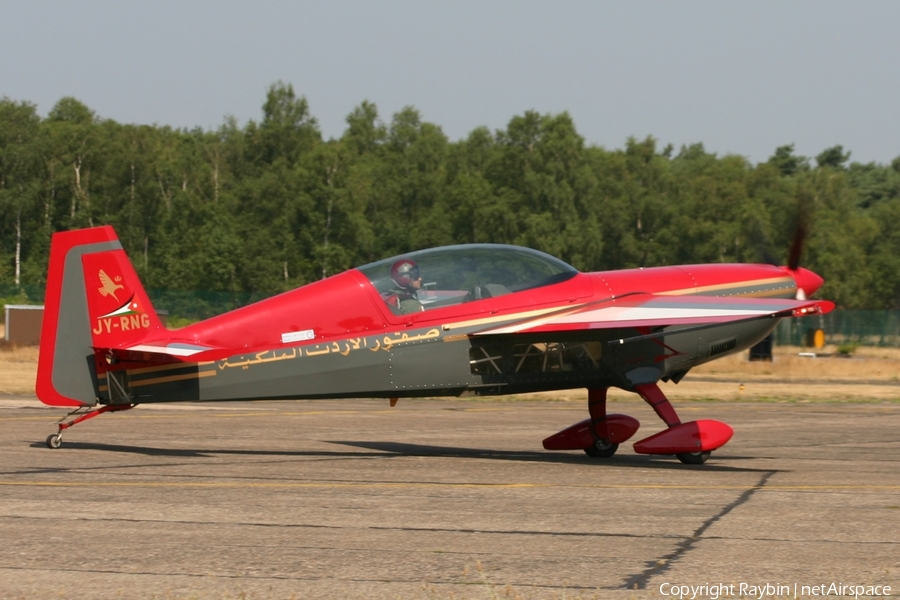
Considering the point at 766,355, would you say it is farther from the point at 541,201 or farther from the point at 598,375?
the point at 541,201

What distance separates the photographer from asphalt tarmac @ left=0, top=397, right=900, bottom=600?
237 inches

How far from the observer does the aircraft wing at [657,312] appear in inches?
428

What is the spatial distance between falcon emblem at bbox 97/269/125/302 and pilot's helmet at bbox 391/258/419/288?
2904 millimetres

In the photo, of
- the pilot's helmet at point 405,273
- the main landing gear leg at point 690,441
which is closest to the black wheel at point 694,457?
the main landing gear leg at point 690,441

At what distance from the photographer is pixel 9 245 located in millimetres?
70000

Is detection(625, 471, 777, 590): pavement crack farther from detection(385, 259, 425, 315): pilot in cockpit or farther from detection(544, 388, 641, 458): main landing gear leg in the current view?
detection(385, 259, 425, 315): pilot in cockpit

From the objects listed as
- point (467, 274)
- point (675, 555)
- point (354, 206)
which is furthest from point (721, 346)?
point (354, 206)

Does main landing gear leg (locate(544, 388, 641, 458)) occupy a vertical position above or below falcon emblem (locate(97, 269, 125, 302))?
below

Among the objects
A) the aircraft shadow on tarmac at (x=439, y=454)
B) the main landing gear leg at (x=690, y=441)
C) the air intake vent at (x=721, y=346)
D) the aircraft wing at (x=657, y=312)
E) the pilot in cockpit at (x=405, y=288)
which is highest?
the pilot in cockpit at (x=405, y=288)

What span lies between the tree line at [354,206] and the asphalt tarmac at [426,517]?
A: 53964 mm

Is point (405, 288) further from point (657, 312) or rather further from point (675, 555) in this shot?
point (675, 555)

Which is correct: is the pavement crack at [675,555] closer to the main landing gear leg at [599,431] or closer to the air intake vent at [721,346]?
the air intake vent at [721,346]

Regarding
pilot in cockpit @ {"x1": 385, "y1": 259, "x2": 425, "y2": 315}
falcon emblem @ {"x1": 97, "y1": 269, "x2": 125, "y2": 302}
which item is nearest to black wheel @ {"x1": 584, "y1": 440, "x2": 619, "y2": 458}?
pilot in cockpit @ {"x1": 385, "y1": 259, "x2": 425, "y2": 315}

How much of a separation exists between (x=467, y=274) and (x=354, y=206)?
2354 inches
